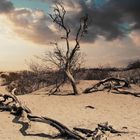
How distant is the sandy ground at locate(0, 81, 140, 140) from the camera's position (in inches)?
462

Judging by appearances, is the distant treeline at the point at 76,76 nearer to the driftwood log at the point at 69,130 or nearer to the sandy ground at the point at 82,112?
the sandy ground at the point at 82,112

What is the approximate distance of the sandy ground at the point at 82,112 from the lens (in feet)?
38.5

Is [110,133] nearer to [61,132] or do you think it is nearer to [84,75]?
[61,132]

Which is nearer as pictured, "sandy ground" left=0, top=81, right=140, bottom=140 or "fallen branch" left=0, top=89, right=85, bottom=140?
"fallen branch" left=0, top=89, right=85, bottom=140

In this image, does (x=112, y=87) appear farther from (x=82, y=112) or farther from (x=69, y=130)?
(x=69, y=130)

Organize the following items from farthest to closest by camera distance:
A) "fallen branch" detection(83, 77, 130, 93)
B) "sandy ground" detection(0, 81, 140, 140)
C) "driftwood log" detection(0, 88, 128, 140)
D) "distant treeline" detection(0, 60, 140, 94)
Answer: "distant treeline" detection(0, 60, 140, 94) → "fallen branch" detection(83, 77, 130, 93) → "sandy ground" detection(0, 81, 140, 140) → "driftwood log" detection(0, 88, 128, 140)

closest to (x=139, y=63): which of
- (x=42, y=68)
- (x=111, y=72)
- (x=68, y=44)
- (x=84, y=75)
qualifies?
(x=111, y=72)

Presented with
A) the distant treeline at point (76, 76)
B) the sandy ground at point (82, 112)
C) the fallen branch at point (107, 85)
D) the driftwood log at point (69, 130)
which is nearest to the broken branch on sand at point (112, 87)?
the fallen branch at point (107, 85)

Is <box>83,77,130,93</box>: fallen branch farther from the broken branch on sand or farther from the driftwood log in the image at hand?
the driftwood log

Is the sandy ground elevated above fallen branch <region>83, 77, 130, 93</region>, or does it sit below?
below

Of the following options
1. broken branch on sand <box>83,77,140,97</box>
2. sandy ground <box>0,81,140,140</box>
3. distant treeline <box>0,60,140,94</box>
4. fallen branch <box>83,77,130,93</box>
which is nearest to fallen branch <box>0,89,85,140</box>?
sandy ground <box>0,81,140,140</box>

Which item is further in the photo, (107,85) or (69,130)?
(107,85)

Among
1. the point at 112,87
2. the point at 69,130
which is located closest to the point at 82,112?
the point at 69,130

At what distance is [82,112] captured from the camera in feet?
47.7
